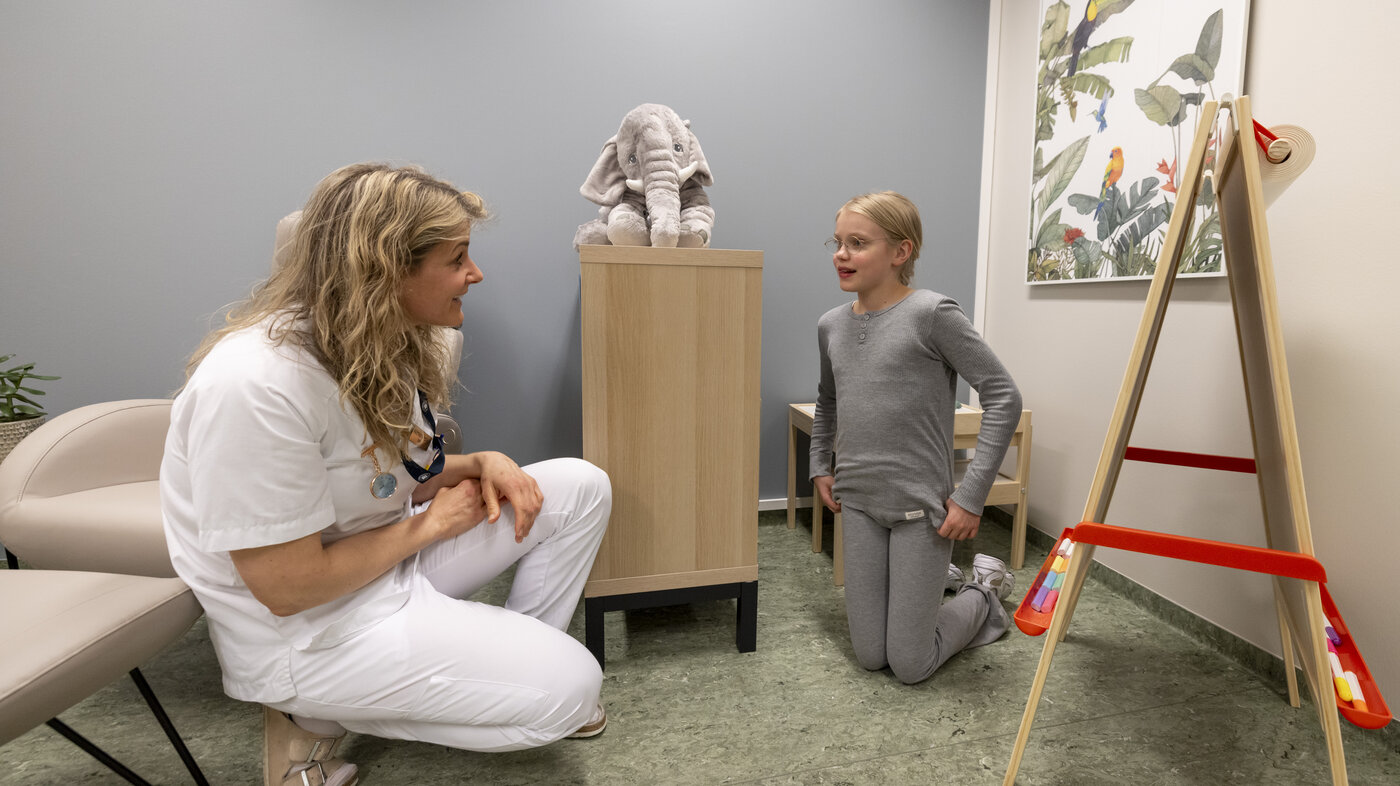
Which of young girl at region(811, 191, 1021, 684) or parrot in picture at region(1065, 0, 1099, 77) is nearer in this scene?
young girl at region(811, 191, 1021, 684)

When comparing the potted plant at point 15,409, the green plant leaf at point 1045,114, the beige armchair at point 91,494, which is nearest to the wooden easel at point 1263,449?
the green plant leaf at point 1045,114

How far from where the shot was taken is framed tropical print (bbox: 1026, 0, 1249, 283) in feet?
4.83

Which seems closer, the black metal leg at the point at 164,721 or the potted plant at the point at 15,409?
the black metal leg at the point at 164,721

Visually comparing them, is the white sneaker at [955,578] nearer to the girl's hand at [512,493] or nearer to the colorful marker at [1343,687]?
the colorful marker at [1343,687]

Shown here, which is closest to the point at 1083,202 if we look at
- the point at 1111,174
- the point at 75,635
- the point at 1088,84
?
the point at 1111,174

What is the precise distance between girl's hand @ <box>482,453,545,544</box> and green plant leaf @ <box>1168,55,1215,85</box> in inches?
67.7

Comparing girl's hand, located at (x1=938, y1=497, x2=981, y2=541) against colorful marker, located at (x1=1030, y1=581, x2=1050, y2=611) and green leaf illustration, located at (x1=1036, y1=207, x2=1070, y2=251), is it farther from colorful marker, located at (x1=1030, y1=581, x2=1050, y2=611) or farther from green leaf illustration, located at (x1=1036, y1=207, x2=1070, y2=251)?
green leaf illustration, located at (x1=1036, y1=207, x2=1070, y2=251)

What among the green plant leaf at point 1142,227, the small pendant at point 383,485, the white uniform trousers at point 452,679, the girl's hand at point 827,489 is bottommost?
the white uniform trousers at point 452,679

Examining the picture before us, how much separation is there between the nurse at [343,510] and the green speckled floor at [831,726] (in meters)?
0.23

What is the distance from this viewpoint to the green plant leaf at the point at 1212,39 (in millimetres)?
1438

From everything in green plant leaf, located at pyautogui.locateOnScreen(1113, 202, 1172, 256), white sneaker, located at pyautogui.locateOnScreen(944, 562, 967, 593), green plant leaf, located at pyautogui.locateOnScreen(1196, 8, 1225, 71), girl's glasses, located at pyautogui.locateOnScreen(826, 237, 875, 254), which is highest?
green plant leaf, located at pyautogui.locateOnScreen(1196, 8, 1225, 71)

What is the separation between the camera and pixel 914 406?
137 centimetres

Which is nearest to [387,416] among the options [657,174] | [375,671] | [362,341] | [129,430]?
[362,341]

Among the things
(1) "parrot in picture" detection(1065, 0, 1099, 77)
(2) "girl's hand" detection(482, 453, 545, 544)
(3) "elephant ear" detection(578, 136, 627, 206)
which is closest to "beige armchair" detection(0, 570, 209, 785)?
(2) "girl's hand" detection(482, 453, 545, 544)
